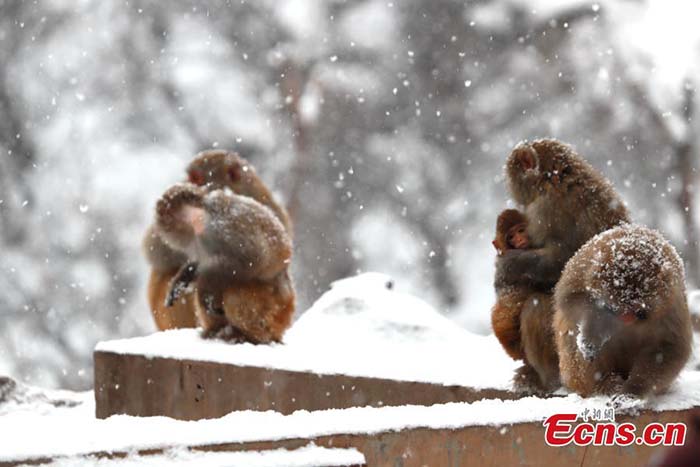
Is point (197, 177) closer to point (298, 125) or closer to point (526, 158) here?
point (526, 158)

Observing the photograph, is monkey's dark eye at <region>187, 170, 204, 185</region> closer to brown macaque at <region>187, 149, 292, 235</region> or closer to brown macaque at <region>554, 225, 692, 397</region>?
brown macaque at <region>187, 149, 292, 235</region>

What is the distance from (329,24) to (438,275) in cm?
422

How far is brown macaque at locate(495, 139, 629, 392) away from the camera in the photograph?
3.74 meters

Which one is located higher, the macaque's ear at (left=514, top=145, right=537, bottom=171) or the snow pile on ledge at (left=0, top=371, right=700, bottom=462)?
the macaque's ear at (left=514, top=145, right=537, bottom=171)

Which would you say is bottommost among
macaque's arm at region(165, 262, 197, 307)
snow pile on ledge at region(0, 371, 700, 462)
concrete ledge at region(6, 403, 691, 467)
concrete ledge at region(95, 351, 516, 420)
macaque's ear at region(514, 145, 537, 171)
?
concrete ledge at region(6, 403, 691, 467)

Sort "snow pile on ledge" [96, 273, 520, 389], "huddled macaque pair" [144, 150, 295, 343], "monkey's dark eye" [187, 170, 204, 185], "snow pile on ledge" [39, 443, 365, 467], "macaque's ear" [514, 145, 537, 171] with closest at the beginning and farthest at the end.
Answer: "snow pile on ledge" [39, 443, 365, 467], "macaque's ear" [514, 145, 537, 171], "snow pile on ledge" [96, 273, 520, 389], "huddled macaque pair" [144, 150, 295, 343], "monkey's dark eye" [187, 170, 204, 185]

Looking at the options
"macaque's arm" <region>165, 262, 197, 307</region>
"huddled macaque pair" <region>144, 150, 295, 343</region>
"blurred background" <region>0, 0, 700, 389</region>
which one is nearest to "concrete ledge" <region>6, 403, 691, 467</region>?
"huddled macaque pair" <region>144, 150, 295, 343</region>

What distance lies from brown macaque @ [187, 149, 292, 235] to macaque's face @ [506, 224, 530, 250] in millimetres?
2930

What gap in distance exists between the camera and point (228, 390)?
4879 mm

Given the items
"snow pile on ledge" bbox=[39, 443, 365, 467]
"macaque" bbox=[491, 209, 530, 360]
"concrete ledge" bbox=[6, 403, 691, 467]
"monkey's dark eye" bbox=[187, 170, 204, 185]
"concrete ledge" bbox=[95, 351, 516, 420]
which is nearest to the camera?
"snow pile on ledge" bbox=[39, 443, 365, 467]

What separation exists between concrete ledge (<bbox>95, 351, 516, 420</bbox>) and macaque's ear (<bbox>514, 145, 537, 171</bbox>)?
3.11ft

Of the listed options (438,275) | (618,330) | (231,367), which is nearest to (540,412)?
(618,330)

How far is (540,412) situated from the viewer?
2.86 metres

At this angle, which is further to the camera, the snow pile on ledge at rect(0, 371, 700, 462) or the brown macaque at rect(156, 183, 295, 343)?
the brown macaque at rect(156, 183, 295, 343)
